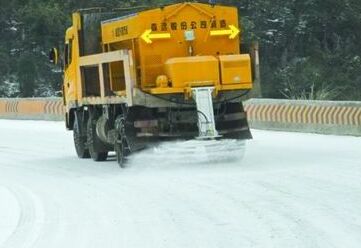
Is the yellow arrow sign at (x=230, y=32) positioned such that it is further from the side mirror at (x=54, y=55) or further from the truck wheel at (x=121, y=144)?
the side mirror at (x=54, y=55)

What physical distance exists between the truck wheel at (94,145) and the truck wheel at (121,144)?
171 centimetres

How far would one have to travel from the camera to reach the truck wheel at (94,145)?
1683 cm

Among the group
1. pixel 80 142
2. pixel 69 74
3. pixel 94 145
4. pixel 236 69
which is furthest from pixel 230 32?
pixel 80 142

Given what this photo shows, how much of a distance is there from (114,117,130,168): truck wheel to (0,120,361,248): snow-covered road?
234 millimetres

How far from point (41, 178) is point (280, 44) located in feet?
114

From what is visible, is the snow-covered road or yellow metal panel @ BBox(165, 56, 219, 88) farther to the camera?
yellow metal panel @ BBox(165, 56, 219, 88)

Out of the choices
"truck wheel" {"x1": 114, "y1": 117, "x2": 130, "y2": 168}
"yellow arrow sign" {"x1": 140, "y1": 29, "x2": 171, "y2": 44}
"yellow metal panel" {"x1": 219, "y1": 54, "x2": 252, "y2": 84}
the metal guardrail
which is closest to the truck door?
"truck wheel" {"x1": 114, "y1": 117, "x2": 130, "y2": 168}

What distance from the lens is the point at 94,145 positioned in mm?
16828

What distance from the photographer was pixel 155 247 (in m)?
7.56

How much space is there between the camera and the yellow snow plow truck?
558 inches

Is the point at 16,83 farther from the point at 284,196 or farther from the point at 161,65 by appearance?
the point at 284,196

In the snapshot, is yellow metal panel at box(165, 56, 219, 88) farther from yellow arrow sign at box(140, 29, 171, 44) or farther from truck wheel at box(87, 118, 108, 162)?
truck wheel at box(87, 118, 108, 162)

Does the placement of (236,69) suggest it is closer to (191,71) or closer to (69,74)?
(191,71)

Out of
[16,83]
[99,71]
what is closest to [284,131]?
[99,71]
